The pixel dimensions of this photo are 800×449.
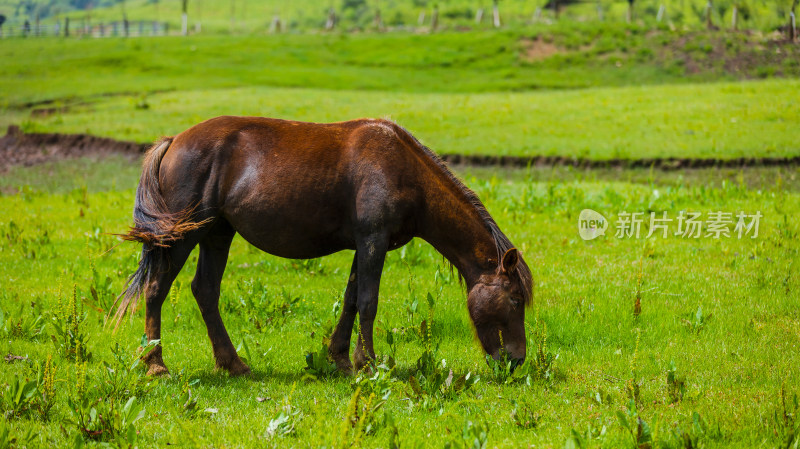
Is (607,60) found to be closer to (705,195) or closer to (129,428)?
(705,195)

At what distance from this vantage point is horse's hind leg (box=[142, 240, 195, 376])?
7582 millimetres

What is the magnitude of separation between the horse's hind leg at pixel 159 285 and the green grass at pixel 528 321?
1.12ft

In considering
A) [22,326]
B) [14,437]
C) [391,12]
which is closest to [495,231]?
[14,437]

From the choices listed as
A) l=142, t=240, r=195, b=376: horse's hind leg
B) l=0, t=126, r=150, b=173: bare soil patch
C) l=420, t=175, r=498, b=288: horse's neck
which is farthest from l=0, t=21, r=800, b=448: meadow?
l=0, t=126, r=150, b=173: bare soil patch


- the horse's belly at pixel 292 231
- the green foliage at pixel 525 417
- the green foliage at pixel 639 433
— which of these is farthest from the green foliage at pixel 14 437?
the green foliage at pixel 639 433

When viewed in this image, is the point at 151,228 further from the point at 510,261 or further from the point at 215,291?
the point at 510,261

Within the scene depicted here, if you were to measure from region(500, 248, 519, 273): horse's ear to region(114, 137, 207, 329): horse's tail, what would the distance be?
2982 mm

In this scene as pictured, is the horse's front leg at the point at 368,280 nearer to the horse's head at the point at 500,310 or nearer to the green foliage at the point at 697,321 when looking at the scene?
the horse's head at the point at 500,310

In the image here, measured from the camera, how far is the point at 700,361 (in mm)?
7883

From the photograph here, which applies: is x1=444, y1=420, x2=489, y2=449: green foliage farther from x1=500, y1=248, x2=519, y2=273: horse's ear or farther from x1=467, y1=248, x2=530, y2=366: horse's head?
x1=500, y1=248, x2=519, y2=273: horse's ear

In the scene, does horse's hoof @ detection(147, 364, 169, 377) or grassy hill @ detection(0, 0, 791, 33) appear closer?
horse's hoof @ detection(147, 364, 169, 377)

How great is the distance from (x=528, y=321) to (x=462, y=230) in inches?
83.1
